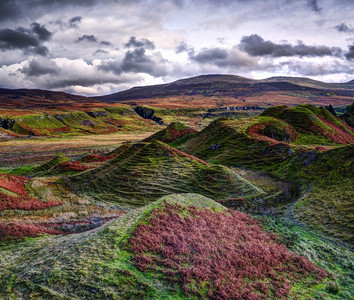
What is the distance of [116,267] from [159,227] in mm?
5822

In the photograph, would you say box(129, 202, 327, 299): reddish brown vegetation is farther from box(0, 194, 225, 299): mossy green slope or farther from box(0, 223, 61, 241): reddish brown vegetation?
box(0, 223, 61, 241): reddish brown vegetation

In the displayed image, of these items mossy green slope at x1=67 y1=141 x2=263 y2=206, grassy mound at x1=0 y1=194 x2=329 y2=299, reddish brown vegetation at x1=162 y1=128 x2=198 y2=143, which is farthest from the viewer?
reddish brown vegetation at x1=162 y1=128 x2=198 y2=143

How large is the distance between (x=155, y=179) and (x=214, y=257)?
1181 inches

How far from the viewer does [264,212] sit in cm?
3375

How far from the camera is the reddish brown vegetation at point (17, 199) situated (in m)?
31.4

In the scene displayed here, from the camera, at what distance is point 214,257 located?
17156 mm

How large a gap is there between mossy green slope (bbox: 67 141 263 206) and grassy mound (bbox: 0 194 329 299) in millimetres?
18164

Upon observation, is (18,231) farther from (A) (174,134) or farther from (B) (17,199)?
(A) (174,134)

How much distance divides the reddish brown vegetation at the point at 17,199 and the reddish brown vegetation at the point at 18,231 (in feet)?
26.1

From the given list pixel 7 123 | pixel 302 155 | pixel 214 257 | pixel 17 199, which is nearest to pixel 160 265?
pixel 214 257

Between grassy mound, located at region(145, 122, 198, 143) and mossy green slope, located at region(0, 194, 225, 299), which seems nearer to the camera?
mossy green slope, located at region(0, 194, 225, 299)

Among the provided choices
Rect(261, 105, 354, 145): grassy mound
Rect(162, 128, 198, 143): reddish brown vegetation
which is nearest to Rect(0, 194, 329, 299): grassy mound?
Rect(261, 105, 354, 145): grassy mound

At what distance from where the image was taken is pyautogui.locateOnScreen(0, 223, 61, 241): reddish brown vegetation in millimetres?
22562

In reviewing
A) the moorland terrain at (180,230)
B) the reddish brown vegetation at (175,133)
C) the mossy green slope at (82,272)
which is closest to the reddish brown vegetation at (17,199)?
the moorland terrain at (180,230)
